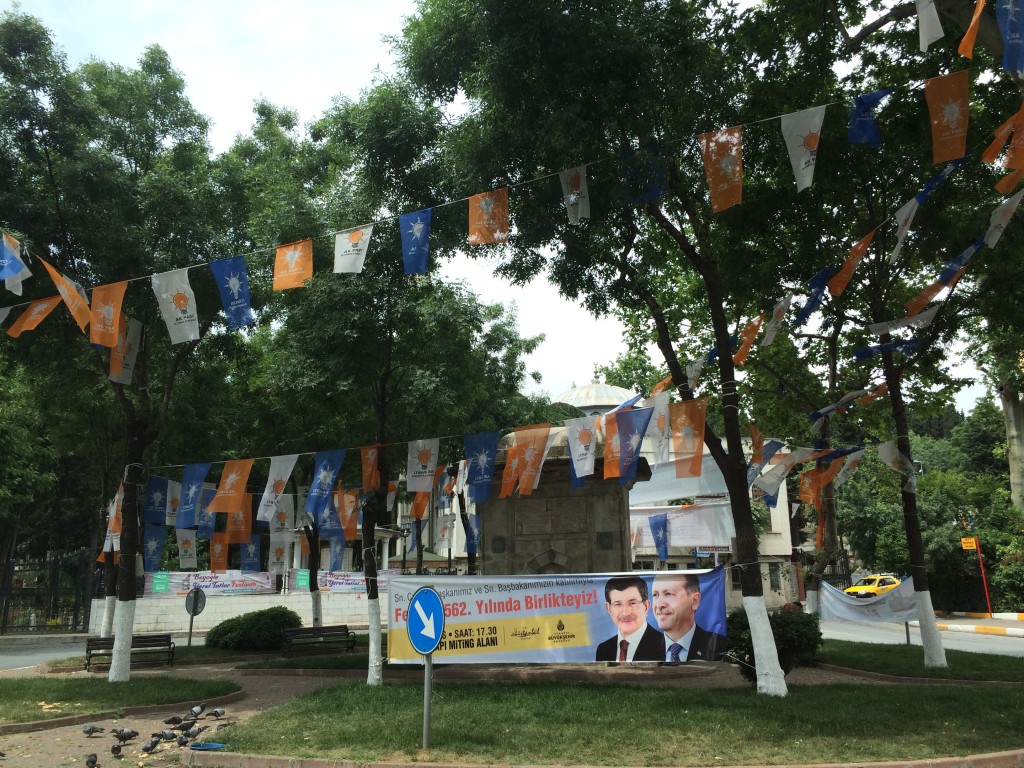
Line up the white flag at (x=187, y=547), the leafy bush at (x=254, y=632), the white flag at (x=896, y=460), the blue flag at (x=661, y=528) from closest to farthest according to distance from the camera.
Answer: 1. the white flag at (x=896, y=460)
2. the white flag at (x=187, y=547)
3. the leafy bush at (x=254, y=632)
4. the blue flag at (x=661, y=528)

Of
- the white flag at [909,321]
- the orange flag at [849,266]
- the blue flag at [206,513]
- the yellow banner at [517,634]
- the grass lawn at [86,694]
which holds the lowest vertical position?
the grass lawn at [86,694]

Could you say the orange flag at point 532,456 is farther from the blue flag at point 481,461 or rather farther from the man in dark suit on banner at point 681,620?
the man in dark suit on banner at point 681,620

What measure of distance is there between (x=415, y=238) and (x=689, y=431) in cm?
513

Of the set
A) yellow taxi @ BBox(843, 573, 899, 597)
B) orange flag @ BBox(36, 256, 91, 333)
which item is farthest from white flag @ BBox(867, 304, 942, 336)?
yellow taxi @ BBox(843, 573, 899, 597)

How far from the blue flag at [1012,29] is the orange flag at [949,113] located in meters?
1.53

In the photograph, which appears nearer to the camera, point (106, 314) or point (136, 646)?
point (106, 314)

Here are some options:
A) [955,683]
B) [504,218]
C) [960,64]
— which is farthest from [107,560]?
[960,64]

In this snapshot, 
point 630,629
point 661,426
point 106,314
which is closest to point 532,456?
point 661,426

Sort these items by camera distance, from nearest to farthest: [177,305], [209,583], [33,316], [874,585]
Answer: [33,316]
[177,305]
[209,583]
[874,585]

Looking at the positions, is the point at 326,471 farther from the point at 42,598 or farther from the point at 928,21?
the point at 42,598

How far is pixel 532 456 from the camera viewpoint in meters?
14.3

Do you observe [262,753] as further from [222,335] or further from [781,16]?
[781,16]

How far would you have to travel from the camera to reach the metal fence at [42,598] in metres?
27.5

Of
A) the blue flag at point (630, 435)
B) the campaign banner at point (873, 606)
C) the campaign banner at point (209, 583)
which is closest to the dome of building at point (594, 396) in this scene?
the campaign banner at point (209, 583)
